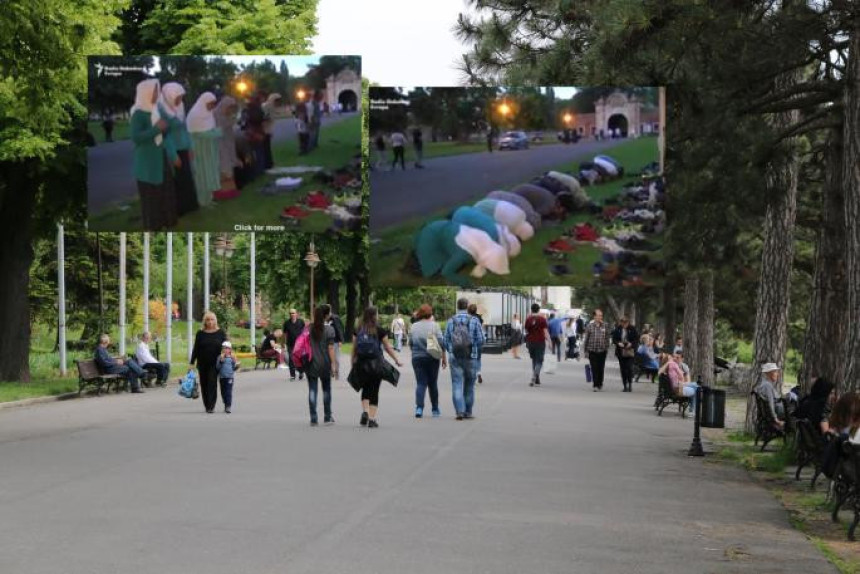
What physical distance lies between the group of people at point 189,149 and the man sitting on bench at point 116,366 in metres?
5.86

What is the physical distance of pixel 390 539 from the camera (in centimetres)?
1149

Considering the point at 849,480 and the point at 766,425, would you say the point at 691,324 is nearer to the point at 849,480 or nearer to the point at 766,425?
the point at 766,425

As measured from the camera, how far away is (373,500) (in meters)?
13.9

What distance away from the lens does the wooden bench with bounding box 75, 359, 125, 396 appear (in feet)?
109

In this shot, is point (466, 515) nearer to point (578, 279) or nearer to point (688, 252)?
point (688, 252)

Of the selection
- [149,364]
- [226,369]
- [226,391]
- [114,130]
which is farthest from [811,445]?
[149,364]

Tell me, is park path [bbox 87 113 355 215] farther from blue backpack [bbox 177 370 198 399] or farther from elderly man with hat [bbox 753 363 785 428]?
elderly man with hat [bbox 753 363 785 428]

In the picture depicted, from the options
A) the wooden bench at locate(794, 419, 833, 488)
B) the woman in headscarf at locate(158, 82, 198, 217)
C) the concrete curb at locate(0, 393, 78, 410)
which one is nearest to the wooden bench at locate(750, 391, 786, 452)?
the wooden bench at locate(794, 419, 833, 488)

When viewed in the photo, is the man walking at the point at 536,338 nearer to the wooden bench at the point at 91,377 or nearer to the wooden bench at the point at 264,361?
the wooden bench at the point at 91,377

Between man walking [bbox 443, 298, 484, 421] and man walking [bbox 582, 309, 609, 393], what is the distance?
509 inches

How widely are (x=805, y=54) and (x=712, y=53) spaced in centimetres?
117

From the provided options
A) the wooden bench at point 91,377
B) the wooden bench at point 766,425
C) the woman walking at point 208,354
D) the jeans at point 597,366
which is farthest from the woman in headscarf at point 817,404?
the jeans at point 597,366

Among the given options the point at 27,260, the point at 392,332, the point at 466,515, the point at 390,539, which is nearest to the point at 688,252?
the point at 466,515

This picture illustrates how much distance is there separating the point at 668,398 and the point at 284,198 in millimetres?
8024
